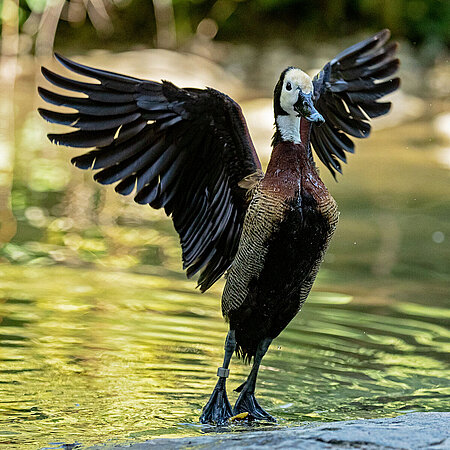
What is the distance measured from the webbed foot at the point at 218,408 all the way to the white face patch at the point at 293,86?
5.32ft

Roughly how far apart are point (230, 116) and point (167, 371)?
1.76 m

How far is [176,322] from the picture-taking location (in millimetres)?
7043

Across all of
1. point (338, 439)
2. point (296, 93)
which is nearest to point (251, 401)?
point (338, 439)

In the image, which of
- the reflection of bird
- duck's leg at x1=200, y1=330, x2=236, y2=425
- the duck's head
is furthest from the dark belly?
the duck's head

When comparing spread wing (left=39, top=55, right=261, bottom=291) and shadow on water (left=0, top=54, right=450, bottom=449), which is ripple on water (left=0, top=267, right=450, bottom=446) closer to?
shadow on water (left=0, top=54, right=450, bottom=449)

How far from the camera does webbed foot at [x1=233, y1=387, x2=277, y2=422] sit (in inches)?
210

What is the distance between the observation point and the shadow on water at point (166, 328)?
536 centimetres

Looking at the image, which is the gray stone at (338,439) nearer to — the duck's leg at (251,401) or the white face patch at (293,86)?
the duck's leg at (251,401)

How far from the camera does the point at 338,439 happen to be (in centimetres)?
384

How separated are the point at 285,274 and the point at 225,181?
0.73 m

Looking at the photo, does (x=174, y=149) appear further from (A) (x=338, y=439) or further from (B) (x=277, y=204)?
(A) (x=338, y=439)

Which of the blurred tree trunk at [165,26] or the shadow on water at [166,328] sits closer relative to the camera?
the shadow on water at [166,328]

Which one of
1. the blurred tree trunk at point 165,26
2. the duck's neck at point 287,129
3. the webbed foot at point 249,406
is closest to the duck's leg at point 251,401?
the webbed foot at point 249,406

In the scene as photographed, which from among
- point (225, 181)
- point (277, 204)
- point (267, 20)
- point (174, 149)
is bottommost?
point (277, 204)
